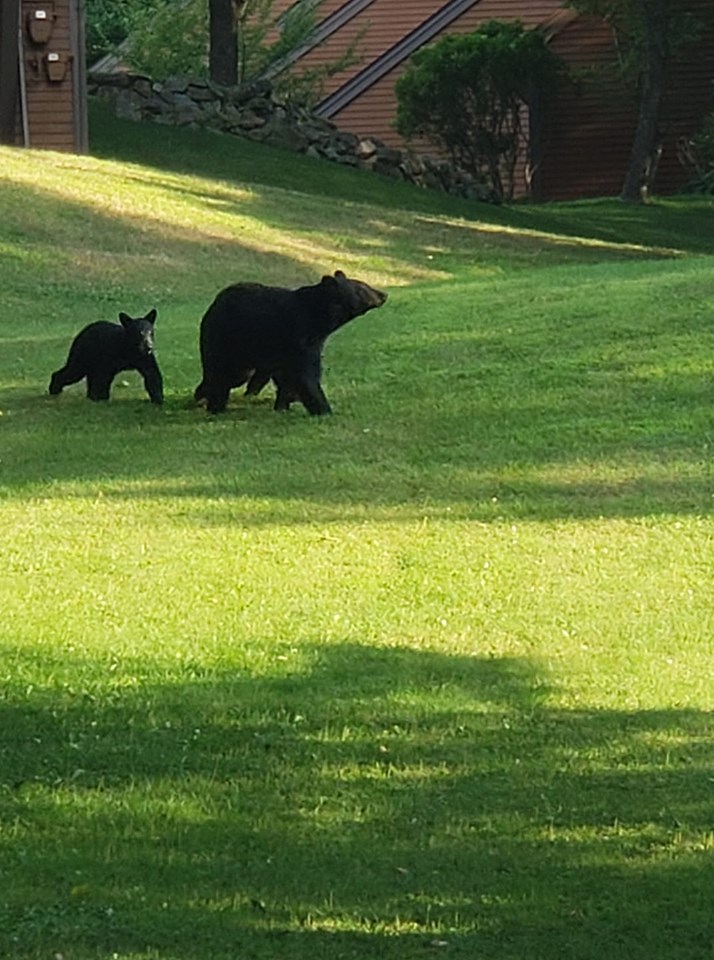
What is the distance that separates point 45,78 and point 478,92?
40.9 ft

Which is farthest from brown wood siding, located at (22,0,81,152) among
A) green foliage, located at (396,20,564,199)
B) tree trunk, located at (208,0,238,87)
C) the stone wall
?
green foliage, located at (396,20,564,199)

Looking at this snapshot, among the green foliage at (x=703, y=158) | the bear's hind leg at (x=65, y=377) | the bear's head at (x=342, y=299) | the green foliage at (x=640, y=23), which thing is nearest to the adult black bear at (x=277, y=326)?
the bear's head at (x=342, y=299)

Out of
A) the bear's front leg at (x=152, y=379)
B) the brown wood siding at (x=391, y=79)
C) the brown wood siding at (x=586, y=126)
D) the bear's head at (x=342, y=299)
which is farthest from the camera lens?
the brown wood siding at (x=391, y=79)

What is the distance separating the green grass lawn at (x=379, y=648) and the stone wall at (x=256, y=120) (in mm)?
20640

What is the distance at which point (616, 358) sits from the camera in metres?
16.2

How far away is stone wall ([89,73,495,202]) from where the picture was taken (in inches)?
1550

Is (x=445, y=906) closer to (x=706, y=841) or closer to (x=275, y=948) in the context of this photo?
(x=275, y=948)

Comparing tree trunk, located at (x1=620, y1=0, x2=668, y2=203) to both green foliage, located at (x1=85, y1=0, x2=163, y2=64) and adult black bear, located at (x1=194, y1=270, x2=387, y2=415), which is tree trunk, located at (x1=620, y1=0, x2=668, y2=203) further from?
adult black bear, located at (x1=194, y1=270, x2=387, y2=415)

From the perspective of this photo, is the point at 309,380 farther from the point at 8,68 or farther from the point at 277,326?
the point at 8,68

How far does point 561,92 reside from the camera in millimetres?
46500

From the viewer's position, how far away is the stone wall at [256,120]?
39.4 metres

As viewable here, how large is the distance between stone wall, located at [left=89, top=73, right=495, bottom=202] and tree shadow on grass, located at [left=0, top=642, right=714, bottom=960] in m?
31.4

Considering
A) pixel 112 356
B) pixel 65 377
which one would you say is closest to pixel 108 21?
pixel 65 377

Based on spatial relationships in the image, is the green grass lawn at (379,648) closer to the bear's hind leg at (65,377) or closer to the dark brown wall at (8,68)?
the bear's hind leg at (65,377)
